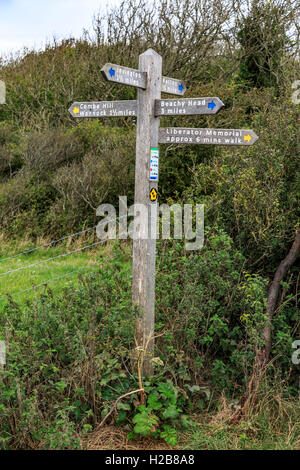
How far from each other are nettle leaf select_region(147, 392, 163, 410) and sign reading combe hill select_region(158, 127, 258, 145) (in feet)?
6.92

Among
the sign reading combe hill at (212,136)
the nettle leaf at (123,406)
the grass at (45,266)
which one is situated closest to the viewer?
the nettle leaf at (123,406)

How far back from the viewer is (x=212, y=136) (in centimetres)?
437

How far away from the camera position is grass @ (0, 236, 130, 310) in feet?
23.7

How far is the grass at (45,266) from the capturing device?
23.7ft

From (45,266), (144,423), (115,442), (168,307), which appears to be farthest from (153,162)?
(45,266)

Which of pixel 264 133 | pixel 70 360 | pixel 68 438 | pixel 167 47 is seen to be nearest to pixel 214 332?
pixel 70 360

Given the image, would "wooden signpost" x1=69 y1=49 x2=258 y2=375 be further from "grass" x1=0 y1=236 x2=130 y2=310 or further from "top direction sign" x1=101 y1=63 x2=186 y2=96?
"grass" x1=0 y1=236 x2=130 y2=310

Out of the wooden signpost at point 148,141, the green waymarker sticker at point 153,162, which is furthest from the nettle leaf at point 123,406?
the green waymarker sticker at point 153,162

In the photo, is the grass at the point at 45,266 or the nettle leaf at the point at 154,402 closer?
the nettle leaf at the point at 154,402

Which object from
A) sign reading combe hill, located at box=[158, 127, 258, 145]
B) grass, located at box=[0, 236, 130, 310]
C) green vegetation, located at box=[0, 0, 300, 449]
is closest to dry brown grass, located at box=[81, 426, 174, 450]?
green vegetation, located at box=[0, 0, 300, 449]

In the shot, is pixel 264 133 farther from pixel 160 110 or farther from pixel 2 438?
pixel 2 438

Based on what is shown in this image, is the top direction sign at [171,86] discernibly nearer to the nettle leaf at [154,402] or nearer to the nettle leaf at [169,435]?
the nettle leaf at [154,402]

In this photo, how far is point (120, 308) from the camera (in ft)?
15.3

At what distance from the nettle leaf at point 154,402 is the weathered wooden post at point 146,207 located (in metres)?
0.30
